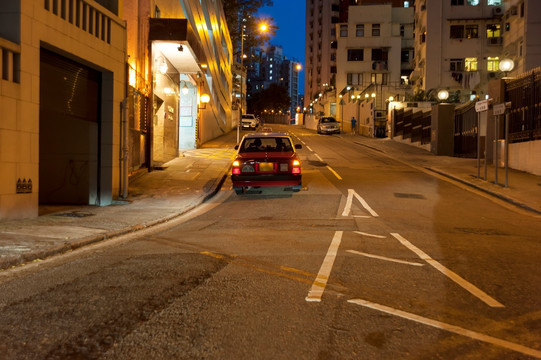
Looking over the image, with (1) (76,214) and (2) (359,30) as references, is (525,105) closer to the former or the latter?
(1) (76,214)

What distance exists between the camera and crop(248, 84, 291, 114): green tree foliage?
10776 centimetres

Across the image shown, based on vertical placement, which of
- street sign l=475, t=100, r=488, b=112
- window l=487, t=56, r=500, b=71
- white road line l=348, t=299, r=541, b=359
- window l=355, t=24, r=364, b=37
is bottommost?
white road line l=348, t=299, r=541, b=359

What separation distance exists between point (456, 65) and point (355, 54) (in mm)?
23921

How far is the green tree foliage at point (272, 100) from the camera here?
354ft

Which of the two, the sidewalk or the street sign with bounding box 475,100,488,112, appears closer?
the sidewalk

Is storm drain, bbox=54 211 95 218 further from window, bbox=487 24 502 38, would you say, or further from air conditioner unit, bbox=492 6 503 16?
window, bbox=487 24 502 38

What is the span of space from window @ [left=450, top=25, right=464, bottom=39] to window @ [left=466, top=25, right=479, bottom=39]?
510 millimetres

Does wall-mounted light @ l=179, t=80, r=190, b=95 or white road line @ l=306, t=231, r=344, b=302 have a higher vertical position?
wall-mounted light @ l=179, t=80, r=190, b=95

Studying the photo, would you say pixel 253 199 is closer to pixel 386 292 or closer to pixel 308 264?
pixel 308 264

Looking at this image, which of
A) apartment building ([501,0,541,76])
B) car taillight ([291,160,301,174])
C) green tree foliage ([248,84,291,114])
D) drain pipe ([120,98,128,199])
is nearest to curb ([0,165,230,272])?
drain pipe ([120,98,128,199])

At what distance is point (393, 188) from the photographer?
16.2 meters

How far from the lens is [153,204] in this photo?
13531 mm

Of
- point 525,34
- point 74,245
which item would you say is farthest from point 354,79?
point 74,245

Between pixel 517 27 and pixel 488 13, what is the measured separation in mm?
5783
